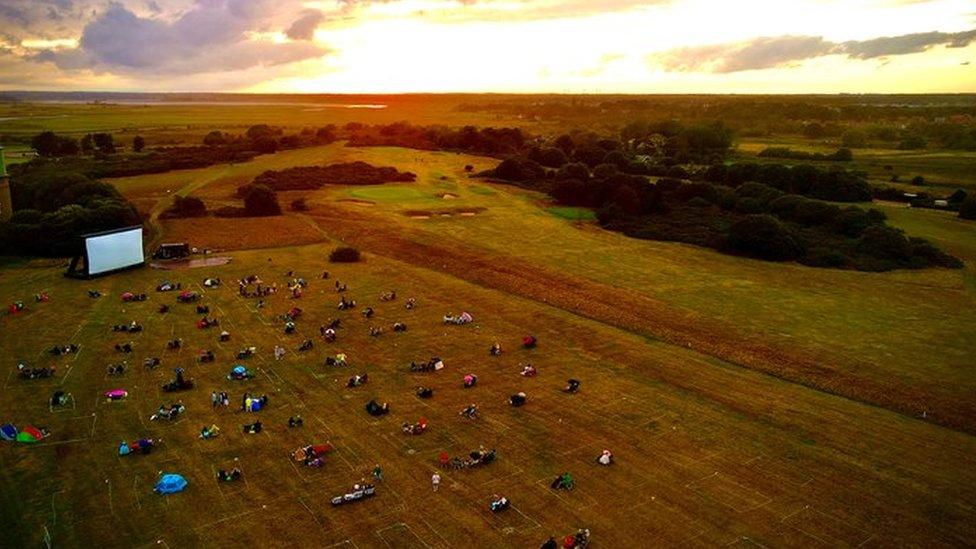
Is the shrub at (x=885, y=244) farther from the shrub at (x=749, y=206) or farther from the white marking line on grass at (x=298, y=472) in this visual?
the white marking line on grass at (x=298, y=472)

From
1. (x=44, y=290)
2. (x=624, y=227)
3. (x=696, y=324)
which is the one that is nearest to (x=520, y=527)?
(x=696, y=324)

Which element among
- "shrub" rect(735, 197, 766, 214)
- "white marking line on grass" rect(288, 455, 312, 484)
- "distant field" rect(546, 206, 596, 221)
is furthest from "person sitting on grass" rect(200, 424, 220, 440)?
"shrub" rect(735, 197, 766, 214)

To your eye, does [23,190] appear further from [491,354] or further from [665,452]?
[665,452]

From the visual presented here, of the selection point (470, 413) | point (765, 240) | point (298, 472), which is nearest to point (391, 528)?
point (298, 472)

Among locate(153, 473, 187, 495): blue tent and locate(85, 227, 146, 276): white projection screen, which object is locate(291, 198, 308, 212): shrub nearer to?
locate(85, 227, 146, 276): white projection screen

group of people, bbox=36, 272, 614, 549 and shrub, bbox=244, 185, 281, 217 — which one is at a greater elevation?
shrub, bbox=244, 185, 281, 217

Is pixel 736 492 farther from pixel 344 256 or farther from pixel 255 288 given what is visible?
pixel 344 256

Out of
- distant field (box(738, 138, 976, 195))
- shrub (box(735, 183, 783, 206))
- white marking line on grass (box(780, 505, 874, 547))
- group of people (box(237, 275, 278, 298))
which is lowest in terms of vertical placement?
white marking line on grass (box(780, 505, 874, 547))
